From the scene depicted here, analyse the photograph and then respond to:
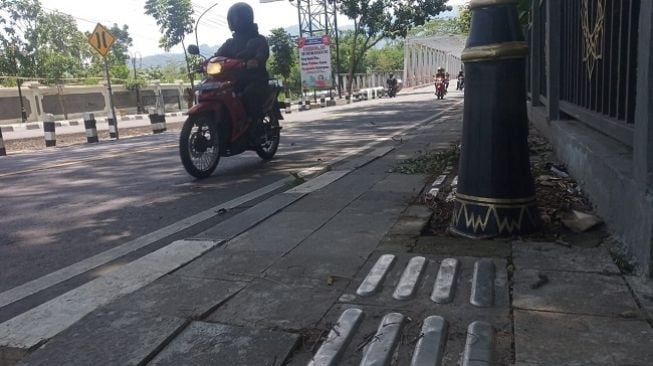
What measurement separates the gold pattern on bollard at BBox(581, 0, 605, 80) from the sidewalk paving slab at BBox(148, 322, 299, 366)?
2.92 m

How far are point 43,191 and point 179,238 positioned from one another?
2874 millimetres

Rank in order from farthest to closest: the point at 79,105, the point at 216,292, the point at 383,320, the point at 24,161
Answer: the point at 79,105 < the point at 24,161 < the point at 216,292 < the point at 383,320

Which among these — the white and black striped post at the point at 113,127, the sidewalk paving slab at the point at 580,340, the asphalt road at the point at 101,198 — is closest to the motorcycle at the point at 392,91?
the white and black striped post at the point at 113,127

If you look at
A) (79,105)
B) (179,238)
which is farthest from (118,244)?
(79,105)

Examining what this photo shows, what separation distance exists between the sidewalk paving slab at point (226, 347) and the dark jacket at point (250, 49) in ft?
15.6

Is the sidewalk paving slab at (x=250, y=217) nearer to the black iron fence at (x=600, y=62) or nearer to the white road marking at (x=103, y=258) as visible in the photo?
the white road marking at (x=103, y=258)

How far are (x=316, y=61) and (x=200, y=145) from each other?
93.5 ft

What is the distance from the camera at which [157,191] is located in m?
5.34

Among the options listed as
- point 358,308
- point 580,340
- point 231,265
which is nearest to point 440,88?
point 231,265

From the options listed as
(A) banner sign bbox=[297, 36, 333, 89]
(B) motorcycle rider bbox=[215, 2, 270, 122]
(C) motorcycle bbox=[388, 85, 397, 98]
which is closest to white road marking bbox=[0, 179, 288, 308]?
(B) motorcycle rider bbox=[215, 2, 270, 122]

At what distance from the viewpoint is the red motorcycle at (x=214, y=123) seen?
5.77m

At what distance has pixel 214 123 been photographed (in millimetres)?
5918

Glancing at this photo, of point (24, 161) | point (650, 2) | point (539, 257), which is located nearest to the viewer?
point (650, 2)

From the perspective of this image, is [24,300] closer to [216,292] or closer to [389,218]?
[216,292]
